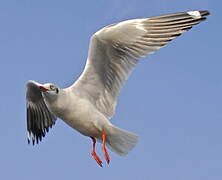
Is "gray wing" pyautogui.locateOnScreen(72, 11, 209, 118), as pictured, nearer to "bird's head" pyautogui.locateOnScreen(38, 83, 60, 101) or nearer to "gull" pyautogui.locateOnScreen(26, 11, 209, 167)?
"gull" pyautogui.locateOnScreen(26, 11, 209, 167)

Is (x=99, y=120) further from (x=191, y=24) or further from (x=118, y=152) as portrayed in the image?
(x=191, y=24)

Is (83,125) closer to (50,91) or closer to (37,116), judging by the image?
(50,91)

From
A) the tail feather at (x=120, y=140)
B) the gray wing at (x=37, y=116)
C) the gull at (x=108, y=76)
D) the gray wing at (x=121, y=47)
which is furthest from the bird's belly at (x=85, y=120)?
the gray wing at (x=37, y=116)

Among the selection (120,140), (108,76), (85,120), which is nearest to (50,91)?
(85,120)

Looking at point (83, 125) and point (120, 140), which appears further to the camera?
point (120, 140)

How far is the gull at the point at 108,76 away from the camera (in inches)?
233

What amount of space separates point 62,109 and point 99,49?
0.90 m

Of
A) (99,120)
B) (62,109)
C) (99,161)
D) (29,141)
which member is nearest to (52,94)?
(62,109)

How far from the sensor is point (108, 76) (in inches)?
255

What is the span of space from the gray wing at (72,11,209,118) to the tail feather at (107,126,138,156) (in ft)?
1.35

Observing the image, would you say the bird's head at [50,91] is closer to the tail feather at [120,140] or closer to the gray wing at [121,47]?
the gray wing at [121,47]

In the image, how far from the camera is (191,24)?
611cm

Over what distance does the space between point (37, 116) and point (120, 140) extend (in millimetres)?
1929

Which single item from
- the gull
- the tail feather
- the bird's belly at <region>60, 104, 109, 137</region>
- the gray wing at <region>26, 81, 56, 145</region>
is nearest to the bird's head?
the gull
